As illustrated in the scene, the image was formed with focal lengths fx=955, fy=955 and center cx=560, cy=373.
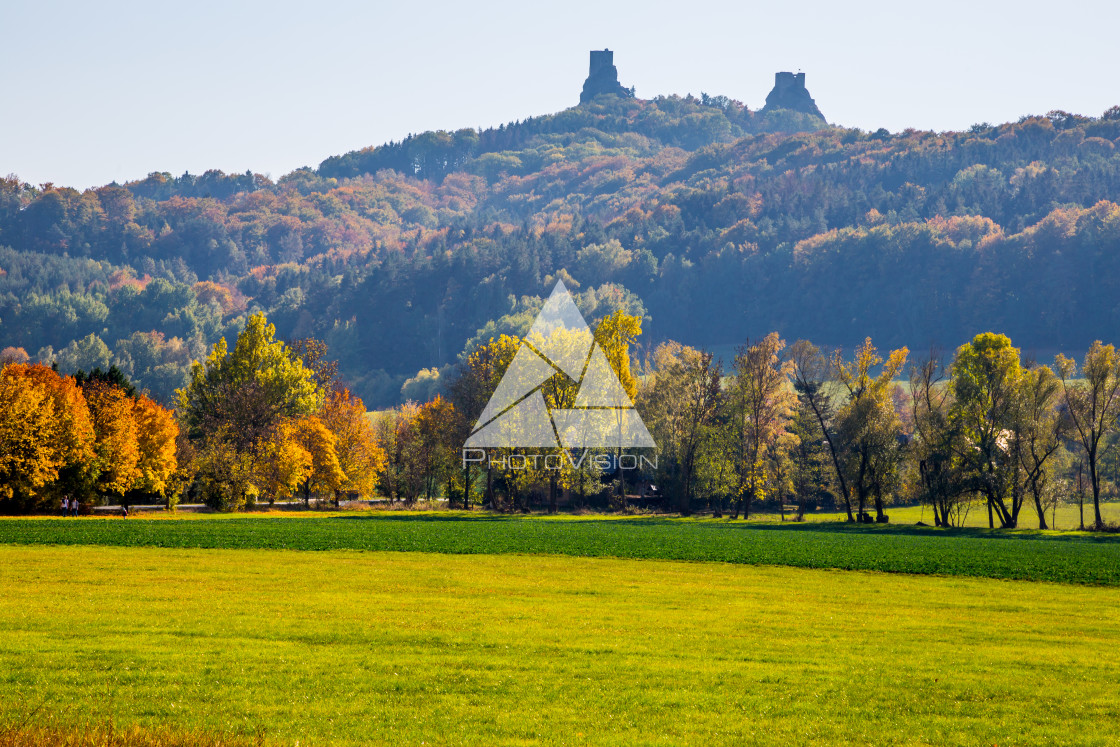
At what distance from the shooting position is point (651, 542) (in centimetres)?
5006

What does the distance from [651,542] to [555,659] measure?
30151 mm

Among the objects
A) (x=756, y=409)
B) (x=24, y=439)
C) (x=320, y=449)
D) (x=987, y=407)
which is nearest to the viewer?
(x=24, y=439)

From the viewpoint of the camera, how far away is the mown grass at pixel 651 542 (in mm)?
41344

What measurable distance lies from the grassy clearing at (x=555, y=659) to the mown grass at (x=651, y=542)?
25.9ft

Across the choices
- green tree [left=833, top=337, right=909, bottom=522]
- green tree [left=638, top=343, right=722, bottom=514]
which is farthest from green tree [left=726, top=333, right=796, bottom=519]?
green tree [left=833, top=337, right=909, bottom=522]

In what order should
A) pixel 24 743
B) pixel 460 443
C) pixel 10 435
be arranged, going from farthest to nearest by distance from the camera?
1. pixel 460 443
2. pixel 10 435
3. pixel 24 743

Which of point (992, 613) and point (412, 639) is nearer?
point (412, 639)

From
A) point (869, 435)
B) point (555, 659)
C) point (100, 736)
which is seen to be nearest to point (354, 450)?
point (869, 435)

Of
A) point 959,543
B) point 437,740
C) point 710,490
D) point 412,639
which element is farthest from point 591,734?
point 710,490

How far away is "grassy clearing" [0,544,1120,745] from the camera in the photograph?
1600 centimetres

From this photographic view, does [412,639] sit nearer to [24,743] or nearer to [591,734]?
[591,734]

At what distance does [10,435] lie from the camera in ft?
193

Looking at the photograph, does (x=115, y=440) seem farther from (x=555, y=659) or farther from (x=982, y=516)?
(x=982, y=516)

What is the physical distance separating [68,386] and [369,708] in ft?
186
